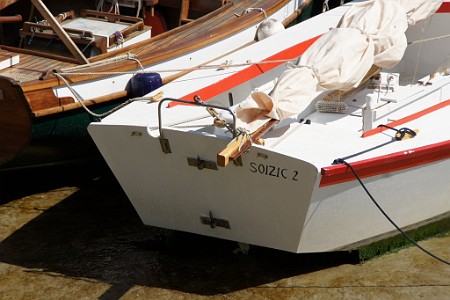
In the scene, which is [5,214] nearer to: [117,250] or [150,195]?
[117,250]

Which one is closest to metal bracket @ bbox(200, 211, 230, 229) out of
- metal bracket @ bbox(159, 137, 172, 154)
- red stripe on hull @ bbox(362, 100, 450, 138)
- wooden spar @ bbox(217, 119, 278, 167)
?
metal bracket @ bbox(159, 137, 172, 154)

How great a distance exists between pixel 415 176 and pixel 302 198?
1088mm

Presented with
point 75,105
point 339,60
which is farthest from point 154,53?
point 339,60

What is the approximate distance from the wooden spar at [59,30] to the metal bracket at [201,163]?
225 cm

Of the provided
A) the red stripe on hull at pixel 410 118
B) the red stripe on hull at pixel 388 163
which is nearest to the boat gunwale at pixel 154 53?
the red stripe on hull at pixel 410 118

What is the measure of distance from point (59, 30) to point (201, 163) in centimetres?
239

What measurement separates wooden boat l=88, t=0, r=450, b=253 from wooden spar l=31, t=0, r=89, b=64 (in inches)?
46.0

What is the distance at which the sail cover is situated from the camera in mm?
5848

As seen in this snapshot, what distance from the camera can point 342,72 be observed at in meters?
6.26

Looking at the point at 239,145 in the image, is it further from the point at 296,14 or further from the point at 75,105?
the point at 296,14

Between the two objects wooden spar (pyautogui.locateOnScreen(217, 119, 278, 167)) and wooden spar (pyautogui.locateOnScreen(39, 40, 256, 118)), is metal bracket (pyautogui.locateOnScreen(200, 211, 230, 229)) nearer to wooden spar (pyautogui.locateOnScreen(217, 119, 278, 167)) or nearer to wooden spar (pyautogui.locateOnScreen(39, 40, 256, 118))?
wooden spar (pyautogui.locateOnScreen(217, 119, 278, 167))

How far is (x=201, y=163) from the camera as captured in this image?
593cm

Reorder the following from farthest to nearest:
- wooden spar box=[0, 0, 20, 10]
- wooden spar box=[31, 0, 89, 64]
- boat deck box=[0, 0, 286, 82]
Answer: wooden spar box=[0, 0, 20, 10] → boat deck box=[0, 0, 286, 82] → wooden spar box=[31, 0, 89, 64]

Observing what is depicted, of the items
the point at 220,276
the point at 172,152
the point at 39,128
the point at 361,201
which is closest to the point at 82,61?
the point at 39,128
